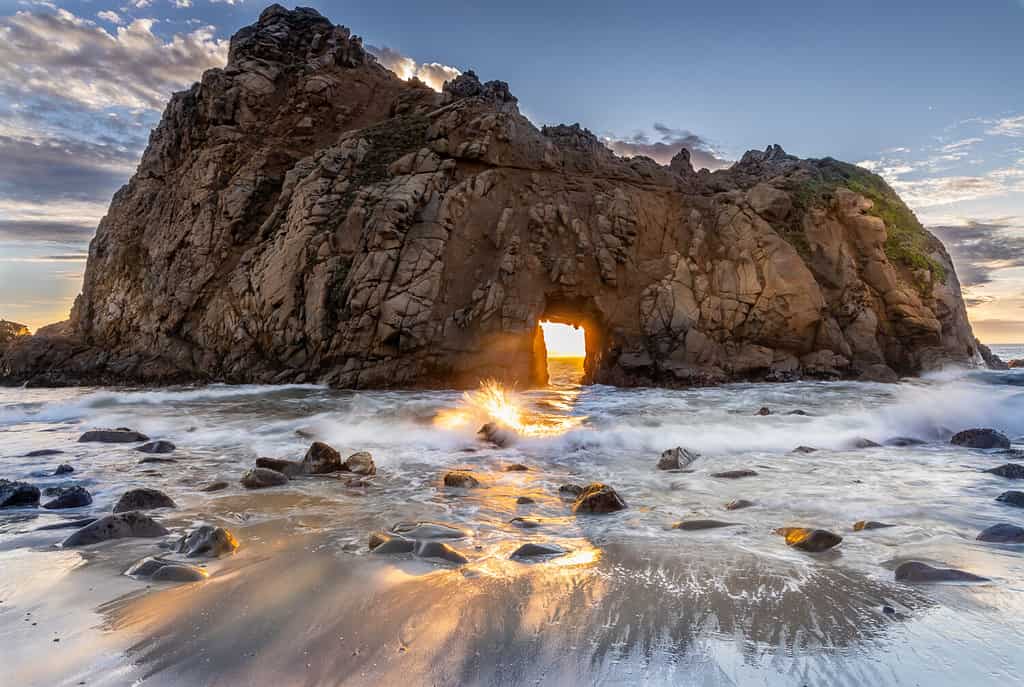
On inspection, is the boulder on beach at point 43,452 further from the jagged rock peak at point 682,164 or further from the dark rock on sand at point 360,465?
the jagged rock peak at point 682,164

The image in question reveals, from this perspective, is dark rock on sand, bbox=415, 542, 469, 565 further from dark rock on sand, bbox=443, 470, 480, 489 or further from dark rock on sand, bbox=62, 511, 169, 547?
dark rock on sand, bbox=443, 470, 480, 489

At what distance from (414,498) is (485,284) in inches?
645

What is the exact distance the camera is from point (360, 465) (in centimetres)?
841

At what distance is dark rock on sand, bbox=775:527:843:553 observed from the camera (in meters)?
4.78

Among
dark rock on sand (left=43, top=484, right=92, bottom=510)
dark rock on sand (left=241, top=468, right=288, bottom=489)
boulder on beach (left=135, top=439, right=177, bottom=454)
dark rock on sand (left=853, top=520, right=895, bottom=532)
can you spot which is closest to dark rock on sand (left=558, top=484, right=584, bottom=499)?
dark rock on sand (left=853, top=520, right=895, bottom=532)

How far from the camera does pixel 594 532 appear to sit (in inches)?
213

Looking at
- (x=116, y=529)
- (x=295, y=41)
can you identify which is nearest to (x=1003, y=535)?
(x=116, y=529)

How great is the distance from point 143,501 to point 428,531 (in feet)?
10.7

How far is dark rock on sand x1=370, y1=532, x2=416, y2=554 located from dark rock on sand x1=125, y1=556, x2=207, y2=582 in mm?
1269

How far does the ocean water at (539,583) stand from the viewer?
2.87m

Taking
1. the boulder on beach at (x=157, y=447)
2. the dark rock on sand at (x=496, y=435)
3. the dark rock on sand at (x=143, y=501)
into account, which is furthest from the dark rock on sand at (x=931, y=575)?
the boulder on beach at (x=157, y=447)

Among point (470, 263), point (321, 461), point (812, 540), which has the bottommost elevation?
point (812, 540)

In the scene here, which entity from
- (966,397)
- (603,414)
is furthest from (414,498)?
(966,397)

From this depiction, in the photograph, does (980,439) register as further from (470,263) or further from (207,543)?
(470,263)
